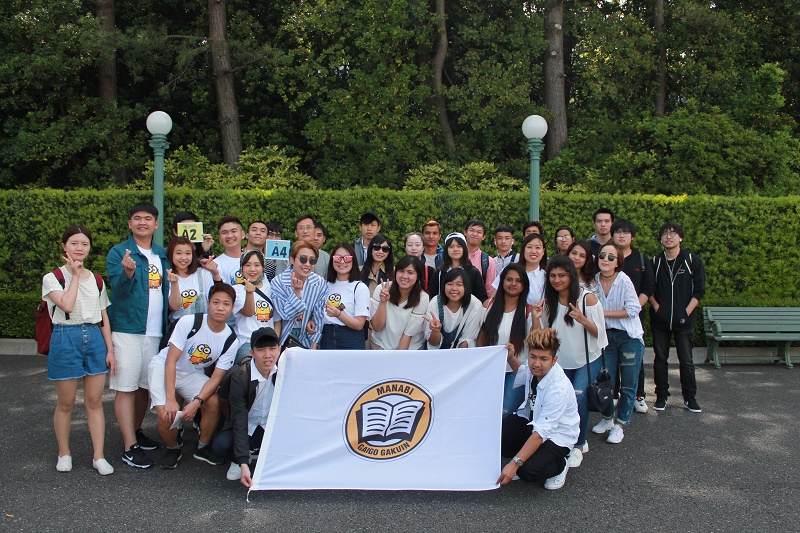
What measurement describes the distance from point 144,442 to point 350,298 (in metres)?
2.05

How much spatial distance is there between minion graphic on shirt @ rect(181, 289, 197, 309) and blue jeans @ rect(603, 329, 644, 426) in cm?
364

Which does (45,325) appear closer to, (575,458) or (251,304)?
(251,304)

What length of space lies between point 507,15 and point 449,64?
6.00 ft

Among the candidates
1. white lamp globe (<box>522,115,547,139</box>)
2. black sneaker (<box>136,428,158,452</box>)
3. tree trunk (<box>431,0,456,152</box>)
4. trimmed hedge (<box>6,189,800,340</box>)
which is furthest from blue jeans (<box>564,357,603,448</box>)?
tree trunk (<box>431,0,456,152</box>)

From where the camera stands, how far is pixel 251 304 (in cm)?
569

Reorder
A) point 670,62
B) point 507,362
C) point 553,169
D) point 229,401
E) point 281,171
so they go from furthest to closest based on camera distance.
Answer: point 670,62 → point 553,169 → point 281,171 → point 507,362 → point 229,401

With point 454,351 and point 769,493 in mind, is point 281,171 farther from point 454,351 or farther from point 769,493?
point 769,493

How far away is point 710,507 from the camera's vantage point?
15.5ft

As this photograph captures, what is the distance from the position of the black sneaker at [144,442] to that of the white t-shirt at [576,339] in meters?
3.31

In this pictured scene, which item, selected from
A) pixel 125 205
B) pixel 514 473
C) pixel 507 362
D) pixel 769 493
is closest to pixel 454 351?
pixel 507 362

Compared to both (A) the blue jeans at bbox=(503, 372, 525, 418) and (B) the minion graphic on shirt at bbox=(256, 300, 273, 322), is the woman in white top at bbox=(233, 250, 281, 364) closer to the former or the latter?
(B) the minion graphic on shirt at bbox=(256, 300, 273, 322)

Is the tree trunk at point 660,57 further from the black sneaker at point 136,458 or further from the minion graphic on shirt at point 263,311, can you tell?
the black sneaker at point 136,458

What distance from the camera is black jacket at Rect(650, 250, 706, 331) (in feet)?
23.4

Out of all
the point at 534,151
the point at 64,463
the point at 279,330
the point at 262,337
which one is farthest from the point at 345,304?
the point at 534,151
